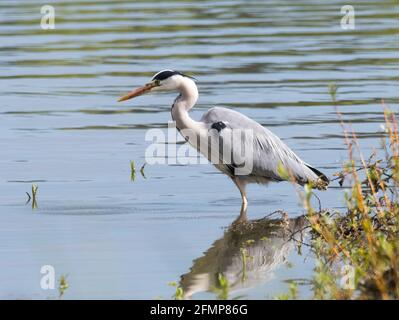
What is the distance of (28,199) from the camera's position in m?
11.4

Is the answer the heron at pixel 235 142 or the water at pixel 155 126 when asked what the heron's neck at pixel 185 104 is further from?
the water at pixel 155 126

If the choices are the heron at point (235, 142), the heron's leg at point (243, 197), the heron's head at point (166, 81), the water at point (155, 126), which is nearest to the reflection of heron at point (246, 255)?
the water at point (155, 126)

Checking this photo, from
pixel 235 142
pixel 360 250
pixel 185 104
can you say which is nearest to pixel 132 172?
pixel 185 104

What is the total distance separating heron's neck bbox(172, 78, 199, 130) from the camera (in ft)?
36.6

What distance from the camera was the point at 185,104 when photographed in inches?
444

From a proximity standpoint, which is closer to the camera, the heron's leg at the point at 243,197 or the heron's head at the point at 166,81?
the heron's leg at the point at 243,197

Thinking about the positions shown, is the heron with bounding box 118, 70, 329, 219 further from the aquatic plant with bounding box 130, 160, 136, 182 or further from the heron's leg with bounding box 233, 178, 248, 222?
the aquatic plant with bounding box 130, 160, 136, 182

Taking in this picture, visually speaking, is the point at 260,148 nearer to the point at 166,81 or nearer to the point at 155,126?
the point at 166,81

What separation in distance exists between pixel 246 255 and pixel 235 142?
6.81 feet

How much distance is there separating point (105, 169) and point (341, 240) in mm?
4445

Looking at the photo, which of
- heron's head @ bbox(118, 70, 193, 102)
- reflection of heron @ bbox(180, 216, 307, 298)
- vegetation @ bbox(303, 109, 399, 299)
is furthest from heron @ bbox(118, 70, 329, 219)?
vegetation @ bbox(303, 109, 399, 299)

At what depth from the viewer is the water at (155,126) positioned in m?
9.05
